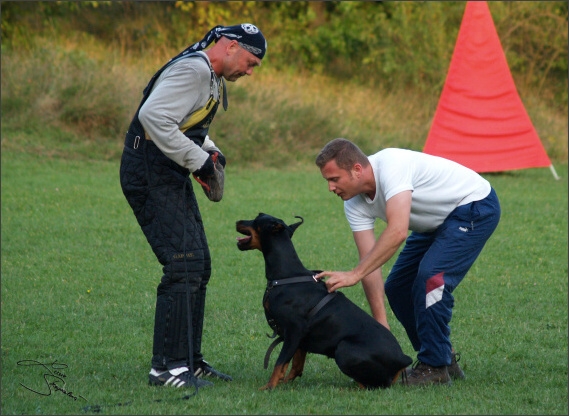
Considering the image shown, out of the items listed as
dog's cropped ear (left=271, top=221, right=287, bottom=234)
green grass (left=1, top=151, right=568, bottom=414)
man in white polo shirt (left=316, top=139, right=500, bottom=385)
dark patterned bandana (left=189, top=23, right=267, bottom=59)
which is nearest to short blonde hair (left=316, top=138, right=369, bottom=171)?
man in white polo shirt (left=316, top=139, right=500, bottom=385)

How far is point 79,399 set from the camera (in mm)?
4297

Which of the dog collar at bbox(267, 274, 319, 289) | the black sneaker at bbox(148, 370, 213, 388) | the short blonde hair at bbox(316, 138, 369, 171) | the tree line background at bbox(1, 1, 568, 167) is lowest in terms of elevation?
the tree line background at bbox(1, 1, 568, 167)

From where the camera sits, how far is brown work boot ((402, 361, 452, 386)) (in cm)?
462

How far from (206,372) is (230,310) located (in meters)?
1.76

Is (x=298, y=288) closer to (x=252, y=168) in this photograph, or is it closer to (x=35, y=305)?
(x=35, y=305)

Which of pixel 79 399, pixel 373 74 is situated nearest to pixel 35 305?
pixel 79 399

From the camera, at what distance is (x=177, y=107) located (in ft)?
14.2

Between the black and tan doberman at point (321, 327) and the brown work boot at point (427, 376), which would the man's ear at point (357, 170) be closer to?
the black and tan doberman at point (321, 327)

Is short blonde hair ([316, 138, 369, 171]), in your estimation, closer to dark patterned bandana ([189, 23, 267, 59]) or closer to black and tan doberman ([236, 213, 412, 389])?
black and tan doberman ([236, 213, 412, 389])

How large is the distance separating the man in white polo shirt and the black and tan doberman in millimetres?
135

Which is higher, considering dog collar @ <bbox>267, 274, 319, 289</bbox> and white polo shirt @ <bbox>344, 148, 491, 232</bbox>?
white polo shirt @ <bbox>344, 148, 491, 232</bbox>

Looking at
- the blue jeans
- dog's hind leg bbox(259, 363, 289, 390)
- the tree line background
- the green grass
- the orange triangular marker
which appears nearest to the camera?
the green grass

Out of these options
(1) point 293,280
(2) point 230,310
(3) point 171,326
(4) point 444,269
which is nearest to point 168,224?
(3) point 171,326

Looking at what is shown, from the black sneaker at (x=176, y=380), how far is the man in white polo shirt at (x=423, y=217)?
91 cm
